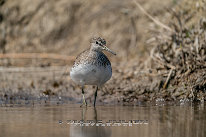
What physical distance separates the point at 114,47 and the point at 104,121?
9430mm

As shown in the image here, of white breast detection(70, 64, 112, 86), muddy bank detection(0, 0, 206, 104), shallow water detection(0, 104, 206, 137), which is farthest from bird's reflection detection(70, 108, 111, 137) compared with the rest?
muddy bank detection(0, 0, 206, 104)

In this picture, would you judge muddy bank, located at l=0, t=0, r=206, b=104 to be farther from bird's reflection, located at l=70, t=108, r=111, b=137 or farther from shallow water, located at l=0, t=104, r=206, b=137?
bird's reflection, located at l=70, t=108, r=111, b=137

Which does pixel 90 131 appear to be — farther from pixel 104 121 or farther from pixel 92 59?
pixel 92 59

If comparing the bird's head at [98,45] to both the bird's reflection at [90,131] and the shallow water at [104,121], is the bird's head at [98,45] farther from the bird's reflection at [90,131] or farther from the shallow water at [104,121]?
the bird's reflection at [90,131]

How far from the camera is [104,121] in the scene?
7.21 m

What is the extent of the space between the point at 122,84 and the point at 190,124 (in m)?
4.87

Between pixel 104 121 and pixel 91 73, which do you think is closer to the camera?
pixel 104 121

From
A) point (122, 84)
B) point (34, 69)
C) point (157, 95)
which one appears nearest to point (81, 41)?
point (34, 69)

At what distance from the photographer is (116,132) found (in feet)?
20.4

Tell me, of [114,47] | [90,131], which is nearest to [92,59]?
[90,131]

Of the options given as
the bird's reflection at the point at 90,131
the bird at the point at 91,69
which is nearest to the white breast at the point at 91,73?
the bird at the point at 91,69

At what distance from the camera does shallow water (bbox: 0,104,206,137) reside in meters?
6.18

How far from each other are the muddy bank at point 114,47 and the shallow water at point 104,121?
1428mm

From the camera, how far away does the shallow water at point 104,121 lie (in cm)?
618
